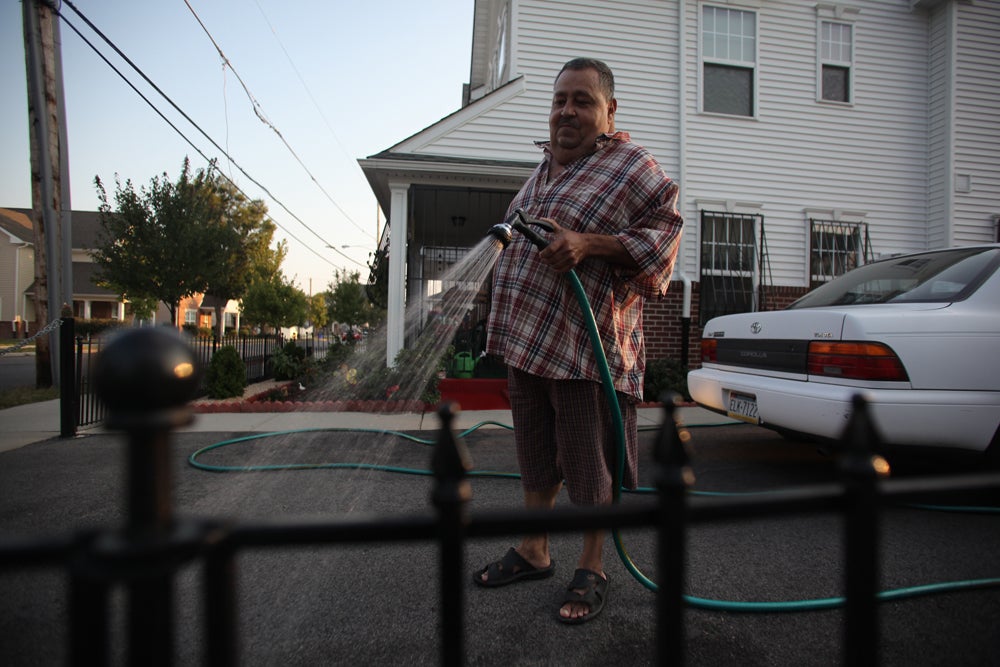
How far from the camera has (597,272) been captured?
186cm

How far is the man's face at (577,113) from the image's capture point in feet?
6.15

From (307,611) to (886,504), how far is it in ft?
5.82

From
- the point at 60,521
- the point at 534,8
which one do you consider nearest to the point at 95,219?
the point at 534,8

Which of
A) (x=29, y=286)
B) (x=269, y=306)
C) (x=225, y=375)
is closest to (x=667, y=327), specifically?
(x=225, y=375)

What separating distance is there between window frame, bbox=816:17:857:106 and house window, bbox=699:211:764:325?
2204 mm

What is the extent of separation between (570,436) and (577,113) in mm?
1137

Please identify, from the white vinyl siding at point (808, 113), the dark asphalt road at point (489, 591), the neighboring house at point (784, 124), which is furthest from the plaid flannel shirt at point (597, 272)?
Answer: the white vinyl siding at point (808, 113)

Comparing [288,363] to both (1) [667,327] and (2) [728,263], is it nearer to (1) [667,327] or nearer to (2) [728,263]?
(1) [667,327]

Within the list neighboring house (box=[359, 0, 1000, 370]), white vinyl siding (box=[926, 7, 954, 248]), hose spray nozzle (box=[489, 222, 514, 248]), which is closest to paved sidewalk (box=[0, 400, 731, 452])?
neighboring house (box=[359, 0, 1000, 370])

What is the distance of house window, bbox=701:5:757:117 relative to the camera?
7.90m

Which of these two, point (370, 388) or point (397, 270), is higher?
point (397, 270)

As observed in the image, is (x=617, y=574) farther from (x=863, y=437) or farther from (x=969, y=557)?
(x=863, y=437)

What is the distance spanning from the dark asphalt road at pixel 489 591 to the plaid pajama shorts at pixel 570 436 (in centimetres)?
43

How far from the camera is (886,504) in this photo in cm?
72
